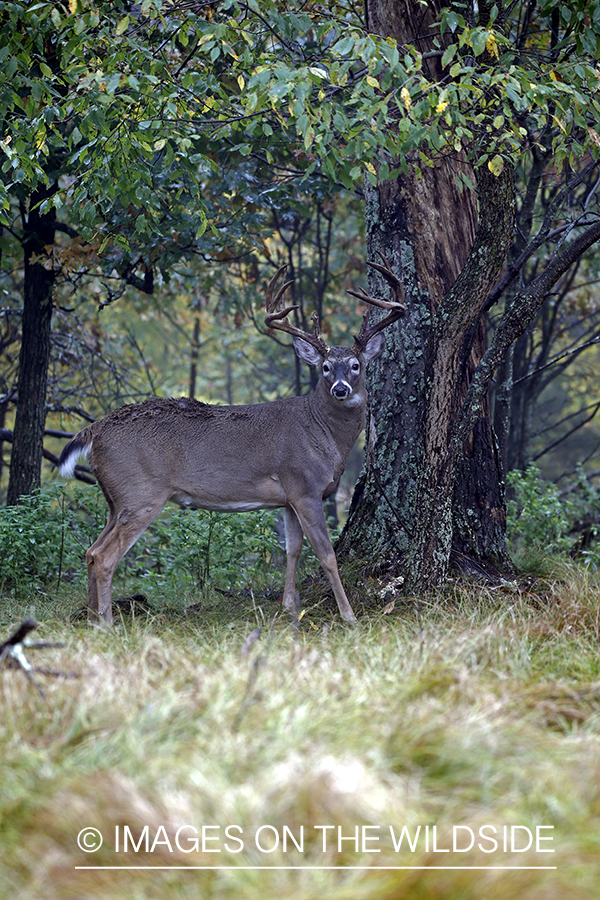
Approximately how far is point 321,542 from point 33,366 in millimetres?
3655

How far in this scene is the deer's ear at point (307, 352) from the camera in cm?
582

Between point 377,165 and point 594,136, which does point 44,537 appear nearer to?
point 377,165

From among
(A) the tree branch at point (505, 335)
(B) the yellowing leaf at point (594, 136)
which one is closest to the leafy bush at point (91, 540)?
(A) the tree branch at point (505, 335)

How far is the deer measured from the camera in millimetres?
5465

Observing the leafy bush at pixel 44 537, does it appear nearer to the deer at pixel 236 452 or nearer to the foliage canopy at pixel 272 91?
the deer at pixel 236 452

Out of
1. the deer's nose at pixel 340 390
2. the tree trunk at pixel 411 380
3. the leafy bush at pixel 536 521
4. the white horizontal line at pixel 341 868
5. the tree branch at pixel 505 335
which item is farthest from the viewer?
the leafy bush at pixel 536 521

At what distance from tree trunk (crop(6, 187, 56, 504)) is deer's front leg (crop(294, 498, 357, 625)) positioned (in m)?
3.20

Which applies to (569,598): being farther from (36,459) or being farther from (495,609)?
(36,459)

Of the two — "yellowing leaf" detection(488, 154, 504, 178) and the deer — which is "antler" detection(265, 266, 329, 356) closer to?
the deer

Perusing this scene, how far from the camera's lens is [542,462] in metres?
17.0

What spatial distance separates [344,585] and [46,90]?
349 cm

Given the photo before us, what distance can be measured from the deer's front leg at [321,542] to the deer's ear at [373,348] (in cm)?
97

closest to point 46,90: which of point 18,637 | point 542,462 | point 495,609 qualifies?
point 18,637

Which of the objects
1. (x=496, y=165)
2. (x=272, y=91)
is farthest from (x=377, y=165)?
(x=272, y=91)
